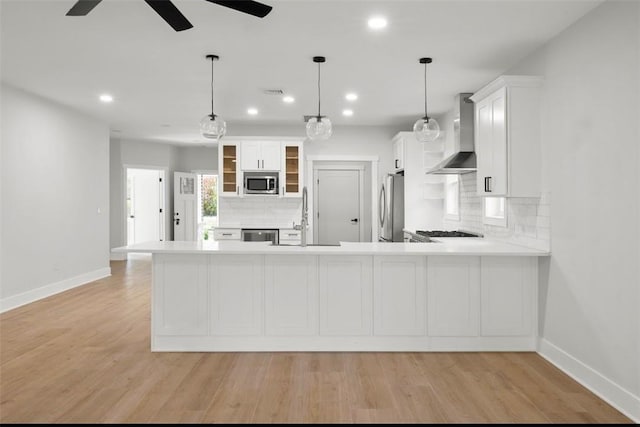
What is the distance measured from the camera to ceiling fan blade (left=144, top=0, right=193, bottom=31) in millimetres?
2373

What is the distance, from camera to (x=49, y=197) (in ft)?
19.4

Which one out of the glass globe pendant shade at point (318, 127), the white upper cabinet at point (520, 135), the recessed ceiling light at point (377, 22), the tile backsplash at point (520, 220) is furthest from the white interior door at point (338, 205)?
the recessed ceiling light at point (377, 22)

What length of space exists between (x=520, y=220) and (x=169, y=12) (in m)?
3.36

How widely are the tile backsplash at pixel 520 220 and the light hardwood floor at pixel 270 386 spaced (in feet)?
3.31

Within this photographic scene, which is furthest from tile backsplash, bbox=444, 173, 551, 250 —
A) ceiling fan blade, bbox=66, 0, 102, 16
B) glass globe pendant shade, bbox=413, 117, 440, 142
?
ceiling fan blade, bbox=66, 0, 102, 16

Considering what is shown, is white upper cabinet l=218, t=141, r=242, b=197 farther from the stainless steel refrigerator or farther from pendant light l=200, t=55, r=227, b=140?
pendant light l=200, t=55, r=227, b=140

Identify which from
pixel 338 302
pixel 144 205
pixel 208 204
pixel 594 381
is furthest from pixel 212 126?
pixel 208 204

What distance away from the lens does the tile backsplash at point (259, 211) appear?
743 cm

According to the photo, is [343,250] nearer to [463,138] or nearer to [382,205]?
[463,138]

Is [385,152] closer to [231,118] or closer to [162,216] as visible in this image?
[231,118]

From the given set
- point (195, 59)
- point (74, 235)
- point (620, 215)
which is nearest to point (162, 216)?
point (74, 235)

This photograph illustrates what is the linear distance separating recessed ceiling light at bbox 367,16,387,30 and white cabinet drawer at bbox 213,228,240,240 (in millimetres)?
4499

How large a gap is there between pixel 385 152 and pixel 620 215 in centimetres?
493

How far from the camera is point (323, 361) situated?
11.5 ft
